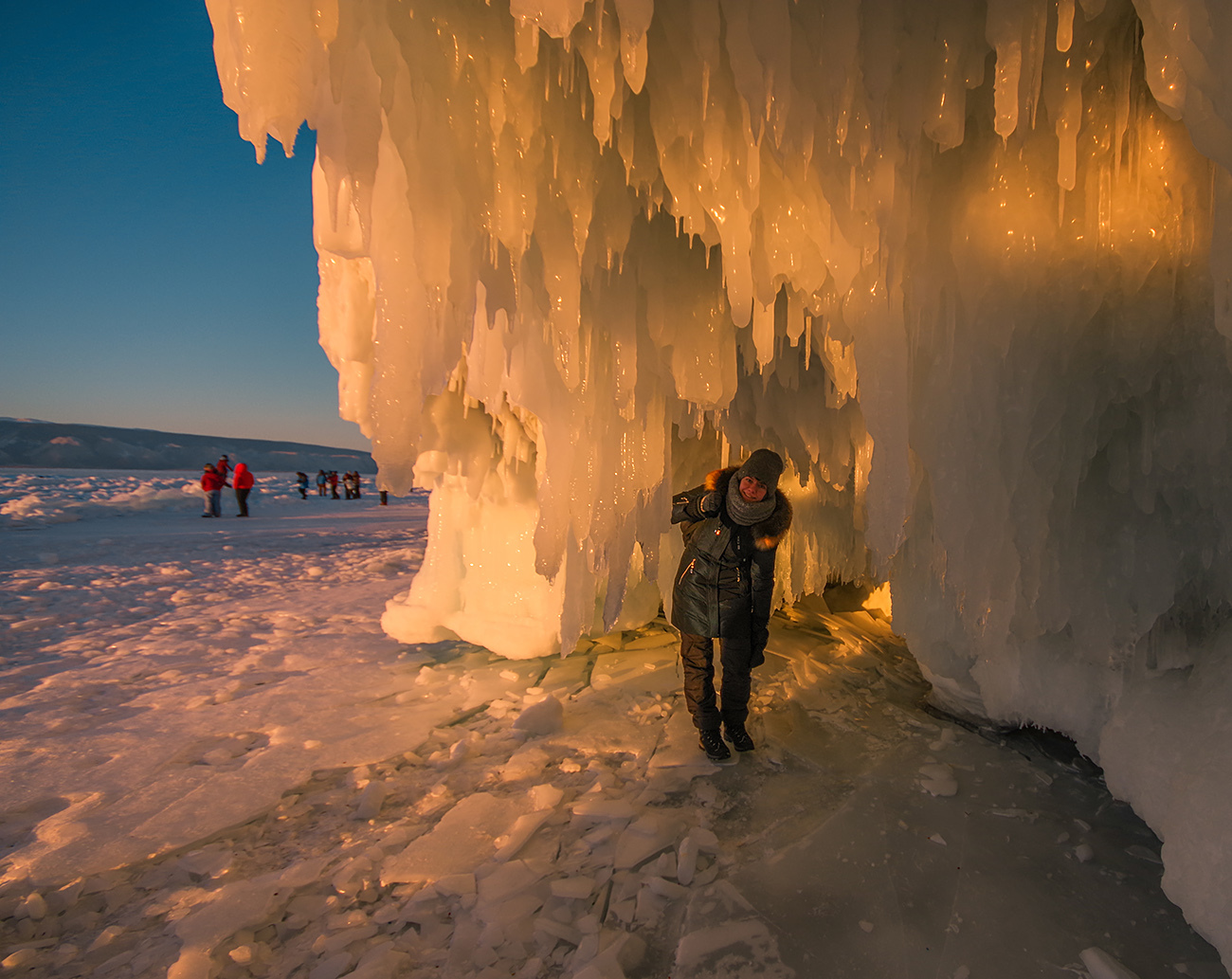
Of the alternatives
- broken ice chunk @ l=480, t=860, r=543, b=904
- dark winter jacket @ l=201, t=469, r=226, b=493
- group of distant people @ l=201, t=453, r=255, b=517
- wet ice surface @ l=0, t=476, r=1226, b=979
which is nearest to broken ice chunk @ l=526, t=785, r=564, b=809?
wet ice surface @ l=0, t=476, r=1226, b=979

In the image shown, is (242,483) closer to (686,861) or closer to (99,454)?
(686,861)

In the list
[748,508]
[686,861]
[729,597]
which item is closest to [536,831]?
[686,861]

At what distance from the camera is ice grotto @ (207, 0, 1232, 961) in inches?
70.8

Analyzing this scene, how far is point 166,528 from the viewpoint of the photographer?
11398mm

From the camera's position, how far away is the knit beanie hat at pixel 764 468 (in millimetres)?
2545

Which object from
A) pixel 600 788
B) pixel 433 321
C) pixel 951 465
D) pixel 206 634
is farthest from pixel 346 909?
pixel 206 634

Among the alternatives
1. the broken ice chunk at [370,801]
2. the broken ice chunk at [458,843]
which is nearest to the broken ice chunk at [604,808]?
the broken ice chunk at [458,843]

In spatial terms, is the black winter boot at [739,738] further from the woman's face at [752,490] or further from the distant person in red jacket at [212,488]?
the distant person in red jacket at [212,488]

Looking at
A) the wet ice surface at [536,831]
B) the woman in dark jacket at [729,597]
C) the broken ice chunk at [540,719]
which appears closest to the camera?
the wet ice surface at [536,831]

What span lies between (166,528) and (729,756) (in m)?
13.0

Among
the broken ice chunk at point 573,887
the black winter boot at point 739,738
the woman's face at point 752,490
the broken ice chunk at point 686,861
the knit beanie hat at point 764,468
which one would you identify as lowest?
the broken ice chunk at point 573,887

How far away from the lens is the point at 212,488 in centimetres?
1368

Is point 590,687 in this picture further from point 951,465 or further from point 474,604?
point 951,465

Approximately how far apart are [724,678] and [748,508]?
83 centimetres
